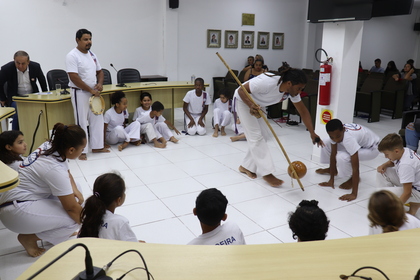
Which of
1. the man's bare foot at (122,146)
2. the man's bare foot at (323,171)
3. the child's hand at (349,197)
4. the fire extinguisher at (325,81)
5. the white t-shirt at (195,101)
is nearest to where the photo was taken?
the child's hand at (349,197)

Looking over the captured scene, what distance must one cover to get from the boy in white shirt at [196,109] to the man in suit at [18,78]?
2.40 meters

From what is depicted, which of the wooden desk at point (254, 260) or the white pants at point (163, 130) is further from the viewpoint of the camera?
the white pants at point (163, 130)

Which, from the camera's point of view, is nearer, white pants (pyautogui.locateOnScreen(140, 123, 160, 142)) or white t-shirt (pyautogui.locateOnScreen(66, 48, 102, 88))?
white t-shirt (pyautogui.locateOnScreen(66, 48, 102, 88))

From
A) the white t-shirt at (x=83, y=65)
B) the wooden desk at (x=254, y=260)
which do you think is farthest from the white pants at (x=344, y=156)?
the white t-shirt at (x=83, y=65)

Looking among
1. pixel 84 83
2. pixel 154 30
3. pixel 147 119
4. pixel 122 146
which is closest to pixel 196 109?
pixel 147 119

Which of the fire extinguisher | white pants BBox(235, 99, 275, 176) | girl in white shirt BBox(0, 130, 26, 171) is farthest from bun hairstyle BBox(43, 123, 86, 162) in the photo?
the fire extinguisher

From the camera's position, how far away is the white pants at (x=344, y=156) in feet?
13.1

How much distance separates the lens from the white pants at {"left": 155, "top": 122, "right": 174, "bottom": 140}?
5.88m

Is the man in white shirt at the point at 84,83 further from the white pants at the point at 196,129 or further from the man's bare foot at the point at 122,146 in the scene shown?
the white pants at the point at 196,129

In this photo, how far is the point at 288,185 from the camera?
4.18 meters

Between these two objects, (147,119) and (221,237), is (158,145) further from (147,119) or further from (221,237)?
(221,237)

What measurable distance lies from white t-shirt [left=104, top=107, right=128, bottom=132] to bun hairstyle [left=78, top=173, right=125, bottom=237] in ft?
11.7

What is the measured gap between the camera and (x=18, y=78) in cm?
539

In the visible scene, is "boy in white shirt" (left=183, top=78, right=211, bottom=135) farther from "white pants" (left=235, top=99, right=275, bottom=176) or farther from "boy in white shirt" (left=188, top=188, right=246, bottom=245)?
"boy in white shirt" (left=188, top=188, right=246, bottom=245)
